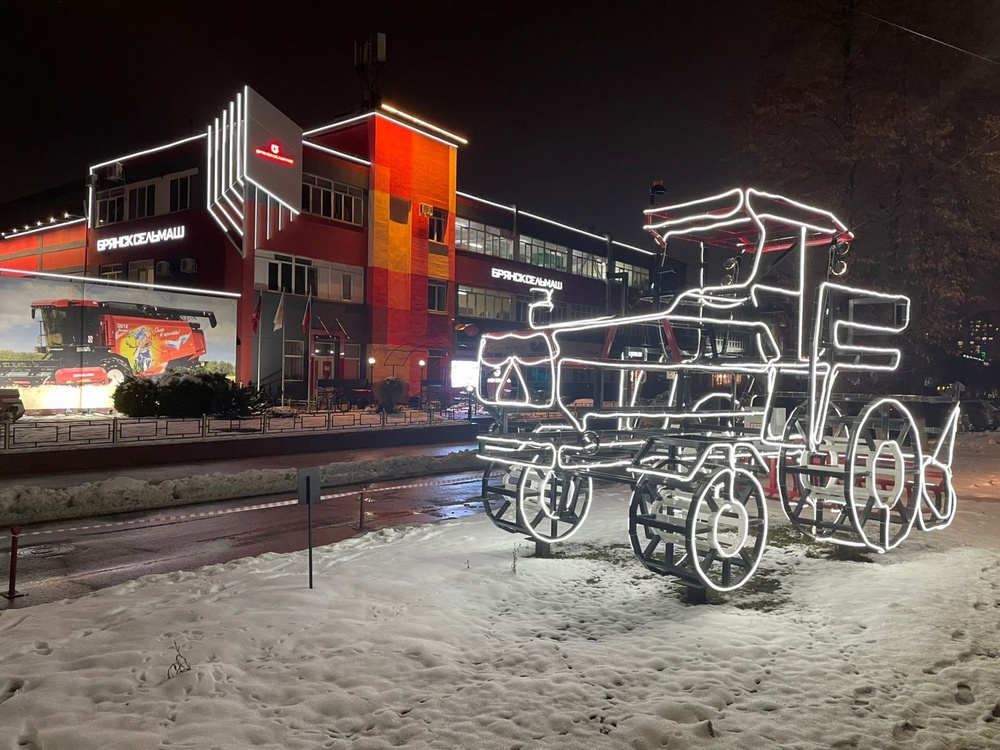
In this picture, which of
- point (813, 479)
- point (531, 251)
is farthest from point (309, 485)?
point (531, 251)

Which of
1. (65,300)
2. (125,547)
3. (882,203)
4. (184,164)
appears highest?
(184,164)

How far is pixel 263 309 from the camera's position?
38.0 meters

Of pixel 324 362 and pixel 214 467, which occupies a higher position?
pixel 324 362

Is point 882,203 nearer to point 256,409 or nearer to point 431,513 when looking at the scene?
point 431,513

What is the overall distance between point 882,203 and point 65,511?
2446 centimetres

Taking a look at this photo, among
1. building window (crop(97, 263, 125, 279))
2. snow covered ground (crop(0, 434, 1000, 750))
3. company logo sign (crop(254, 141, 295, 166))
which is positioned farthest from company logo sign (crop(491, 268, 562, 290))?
snow covered ground (crop(0, 434, 1000, 750))

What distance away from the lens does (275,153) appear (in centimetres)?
3588

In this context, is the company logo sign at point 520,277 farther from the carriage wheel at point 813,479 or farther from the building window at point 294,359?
the carriage wheel at point 813,479

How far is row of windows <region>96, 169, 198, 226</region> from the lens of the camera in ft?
129

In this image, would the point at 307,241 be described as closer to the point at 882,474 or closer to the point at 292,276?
the point at 292,276

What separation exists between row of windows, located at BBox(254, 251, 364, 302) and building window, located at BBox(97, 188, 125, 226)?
35.5 ft

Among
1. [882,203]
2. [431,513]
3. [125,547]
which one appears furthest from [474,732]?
[882,203]

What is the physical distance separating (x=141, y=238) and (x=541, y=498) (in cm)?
3955

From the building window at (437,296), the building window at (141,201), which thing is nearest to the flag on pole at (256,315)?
the building window at (141,201)
